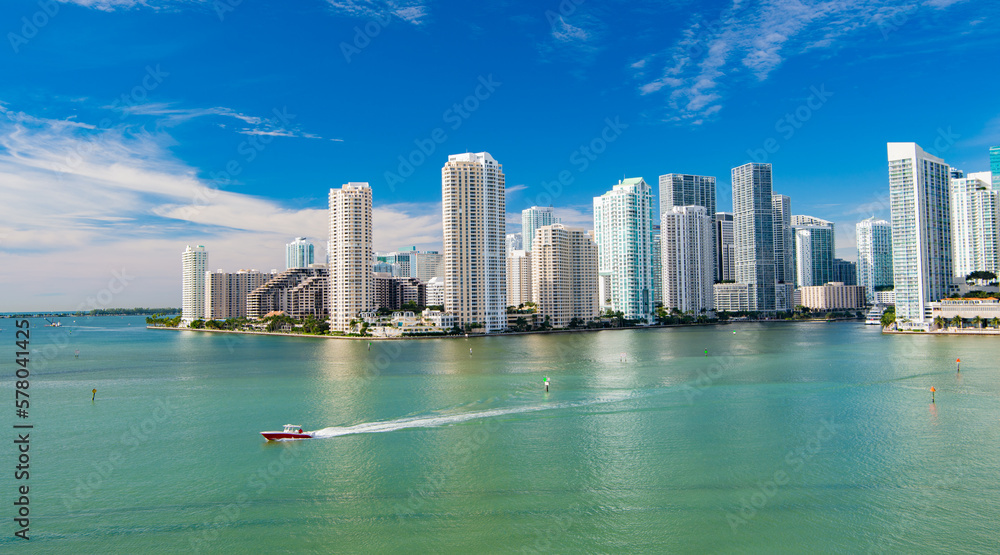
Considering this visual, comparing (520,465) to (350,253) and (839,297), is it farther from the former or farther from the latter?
(839,297)

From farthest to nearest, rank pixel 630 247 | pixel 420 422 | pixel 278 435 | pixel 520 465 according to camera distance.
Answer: pixel 630 247
pixel 420 422
pixel 278 435
pixel 520 465

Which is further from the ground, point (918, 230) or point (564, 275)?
point (918, 230)

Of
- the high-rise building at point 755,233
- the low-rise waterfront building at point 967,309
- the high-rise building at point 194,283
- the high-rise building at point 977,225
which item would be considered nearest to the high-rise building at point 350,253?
the high-rise building at point 194,283

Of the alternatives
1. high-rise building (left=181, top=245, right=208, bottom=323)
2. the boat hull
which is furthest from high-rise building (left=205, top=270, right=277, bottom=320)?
the boat hull

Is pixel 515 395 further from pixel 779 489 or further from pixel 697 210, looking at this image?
pixel 697 210

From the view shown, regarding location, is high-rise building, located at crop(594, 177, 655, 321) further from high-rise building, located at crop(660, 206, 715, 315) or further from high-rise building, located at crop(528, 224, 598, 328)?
high-rise building, located at crop(528, 224, 598, 328)

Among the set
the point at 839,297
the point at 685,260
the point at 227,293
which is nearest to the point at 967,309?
the point at 685,260

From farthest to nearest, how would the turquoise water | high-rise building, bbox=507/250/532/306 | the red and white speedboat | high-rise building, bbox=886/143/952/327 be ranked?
high-rise building, bbox=507/250/532/306 → high-rise building, bbox=886/143/952/327 → the red and white speedboat → the turquoise water

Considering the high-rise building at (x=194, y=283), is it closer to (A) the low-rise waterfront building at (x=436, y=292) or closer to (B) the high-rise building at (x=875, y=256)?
(A) the low-rise waterfront building at (x=436, y=292)
